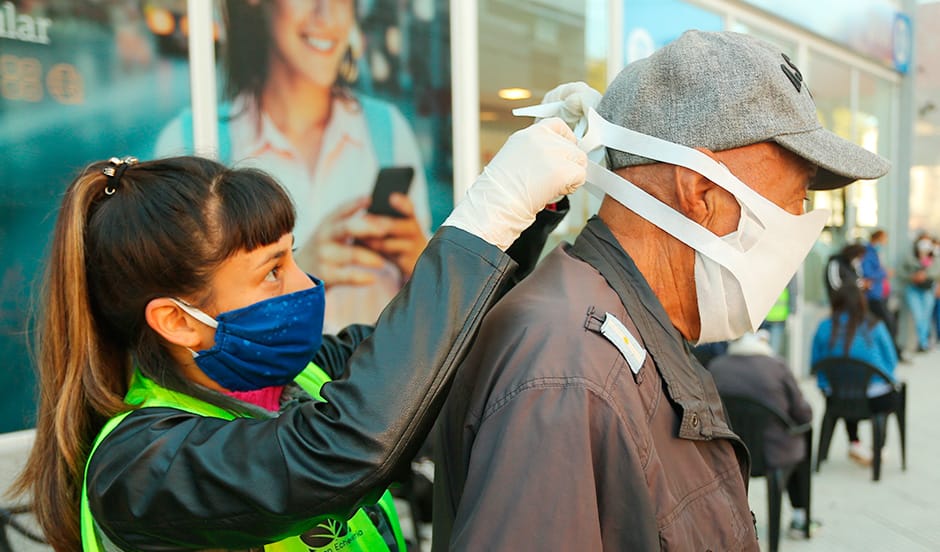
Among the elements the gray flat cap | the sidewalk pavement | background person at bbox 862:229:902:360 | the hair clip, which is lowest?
the sidewalk pavement

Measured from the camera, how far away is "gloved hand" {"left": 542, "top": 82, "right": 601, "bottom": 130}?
1510 mm

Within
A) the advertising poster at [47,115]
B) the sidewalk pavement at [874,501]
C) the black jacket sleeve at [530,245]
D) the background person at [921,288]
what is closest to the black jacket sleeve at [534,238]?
the black jacket sleeve at [530,245]

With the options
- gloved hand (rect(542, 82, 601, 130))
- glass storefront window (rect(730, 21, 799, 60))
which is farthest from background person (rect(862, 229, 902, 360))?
gloved hand (rect(542, 82, 601, 130))

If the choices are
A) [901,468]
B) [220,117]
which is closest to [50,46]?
[220,117]

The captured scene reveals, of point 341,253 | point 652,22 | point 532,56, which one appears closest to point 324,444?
point 341,253

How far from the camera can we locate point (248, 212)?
1498 mm

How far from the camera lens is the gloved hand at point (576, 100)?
1510 mm

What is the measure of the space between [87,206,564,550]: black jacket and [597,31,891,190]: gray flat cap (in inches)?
14.8

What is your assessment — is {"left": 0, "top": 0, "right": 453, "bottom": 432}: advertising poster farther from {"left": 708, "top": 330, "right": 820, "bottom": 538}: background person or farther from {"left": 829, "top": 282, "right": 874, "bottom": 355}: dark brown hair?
{"left": 829, "top": 282, "right": 874, "bottom": 355}: dark brown hair

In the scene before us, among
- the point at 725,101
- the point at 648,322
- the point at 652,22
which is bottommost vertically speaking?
the point at 648,322

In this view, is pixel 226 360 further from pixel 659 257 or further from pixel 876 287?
pixel 876 287

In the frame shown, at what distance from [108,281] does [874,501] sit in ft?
17.0

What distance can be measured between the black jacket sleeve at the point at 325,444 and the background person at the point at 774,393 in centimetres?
324

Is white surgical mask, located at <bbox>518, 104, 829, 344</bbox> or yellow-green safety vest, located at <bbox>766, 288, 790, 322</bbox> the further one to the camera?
yellow-green safety vest, located at <bbox>766, 288, 790, 322</bbox>
